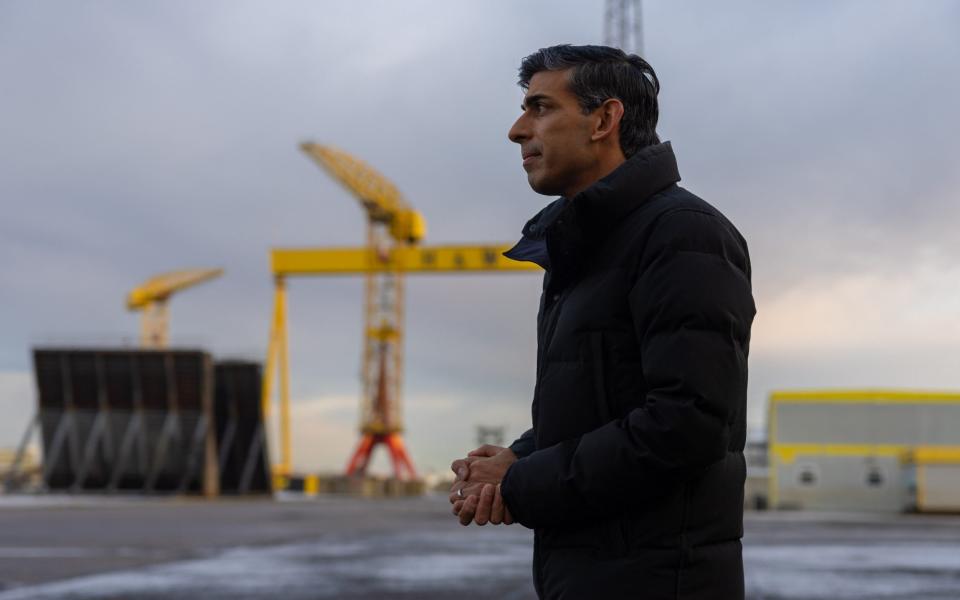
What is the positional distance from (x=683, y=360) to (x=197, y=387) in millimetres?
39043

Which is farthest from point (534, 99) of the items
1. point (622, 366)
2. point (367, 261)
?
point (367, 261)

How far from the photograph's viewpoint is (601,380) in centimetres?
192

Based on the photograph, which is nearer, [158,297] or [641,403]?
[641,403]

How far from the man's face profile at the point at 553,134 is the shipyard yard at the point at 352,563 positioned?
5.94 meters

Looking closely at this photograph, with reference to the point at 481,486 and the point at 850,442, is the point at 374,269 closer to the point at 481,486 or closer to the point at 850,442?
the point at 850,442

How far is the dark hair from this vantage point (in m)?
2.06

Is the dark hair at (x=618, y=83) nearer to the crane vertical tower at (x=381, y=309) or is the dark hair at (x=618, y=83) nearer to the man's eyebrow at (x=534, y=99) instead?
the man's eyebrow at (x=534, y=99)

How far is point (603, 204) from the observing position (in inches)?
79.2

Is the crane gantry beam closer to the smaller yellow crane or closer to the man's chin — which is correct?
the smaller yellow crane

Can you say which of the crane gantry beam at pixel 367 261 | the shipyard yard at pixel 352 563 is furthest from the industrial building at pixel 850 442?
the shipyard yard at pixel 352 563

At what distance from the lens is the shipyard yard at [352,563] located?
Result: 26.8 ft

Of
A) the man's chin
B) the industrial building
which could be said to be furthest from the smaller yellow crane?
the man's chin

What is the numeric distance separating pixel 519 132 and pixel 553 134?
0.24 ft

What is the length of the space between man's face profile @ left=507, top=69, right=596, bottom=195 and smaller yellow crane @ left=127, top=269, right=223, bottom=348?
7339 centimetres
